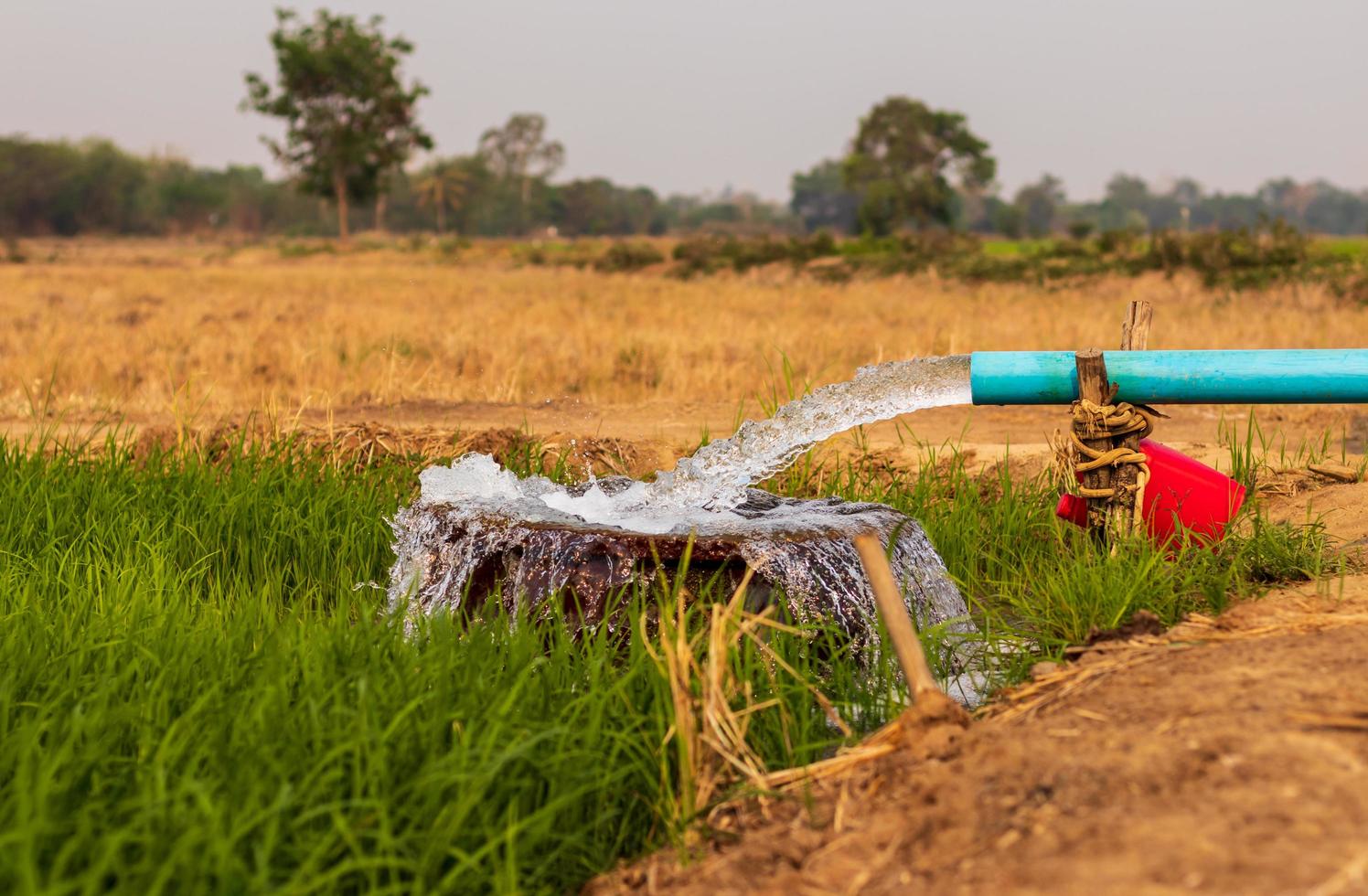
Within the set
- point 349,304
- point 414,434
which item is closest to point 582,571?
point 414,434

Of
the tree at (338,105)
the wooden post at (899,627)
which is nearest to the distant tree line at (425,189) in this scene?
the tree at (338,105)

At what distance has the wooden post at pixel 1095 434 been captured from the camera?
418 cm

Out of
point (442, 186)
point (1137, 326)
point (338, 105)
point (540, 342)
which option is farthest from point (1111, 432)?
point (442, 186)

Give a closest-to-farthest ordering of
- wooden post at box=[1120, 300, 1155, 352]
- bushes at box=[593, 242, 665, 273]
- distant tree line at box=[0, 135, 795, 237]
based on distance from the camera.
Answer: wooden post at box=[1120, 300, 1155, 352] → bushes at box=[593, 242, 665, 273] → distant tree line at box=[0, 135, 795, 237]

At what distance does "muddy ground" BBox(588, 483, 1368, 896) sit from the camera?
1822mm

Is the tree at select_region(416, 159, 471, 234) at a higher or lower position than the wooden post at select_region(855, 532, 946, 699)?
higher

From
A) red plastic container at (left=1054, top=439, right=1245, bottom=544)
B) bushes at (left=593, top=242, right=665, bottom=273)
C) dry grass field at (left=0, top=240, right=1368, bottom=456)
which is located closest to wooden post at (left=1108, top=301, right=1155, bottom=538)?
red plastic container at (left=1054, top=439, right=1245, bottom=544)

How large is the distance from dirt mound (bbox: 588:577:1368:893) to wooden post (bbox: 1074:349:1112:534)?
5.09 feet

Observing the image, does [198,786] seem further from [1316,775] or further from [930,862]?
[1316,775]

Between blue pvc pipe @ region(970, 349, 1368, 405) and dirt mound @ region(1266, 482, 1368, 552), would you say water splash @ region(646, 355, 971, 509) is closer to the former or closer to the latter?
blue pvc pipe @ region(970, 349, 1368, 405)

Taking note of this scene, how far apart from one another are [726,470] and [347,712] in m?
2.23

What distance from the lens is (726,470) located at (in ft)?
14.9

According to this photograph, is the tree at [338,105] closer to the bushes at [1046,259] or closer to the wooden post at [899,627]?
the bushes at [1046,259]

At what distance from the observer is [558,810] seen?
2.56 meters
